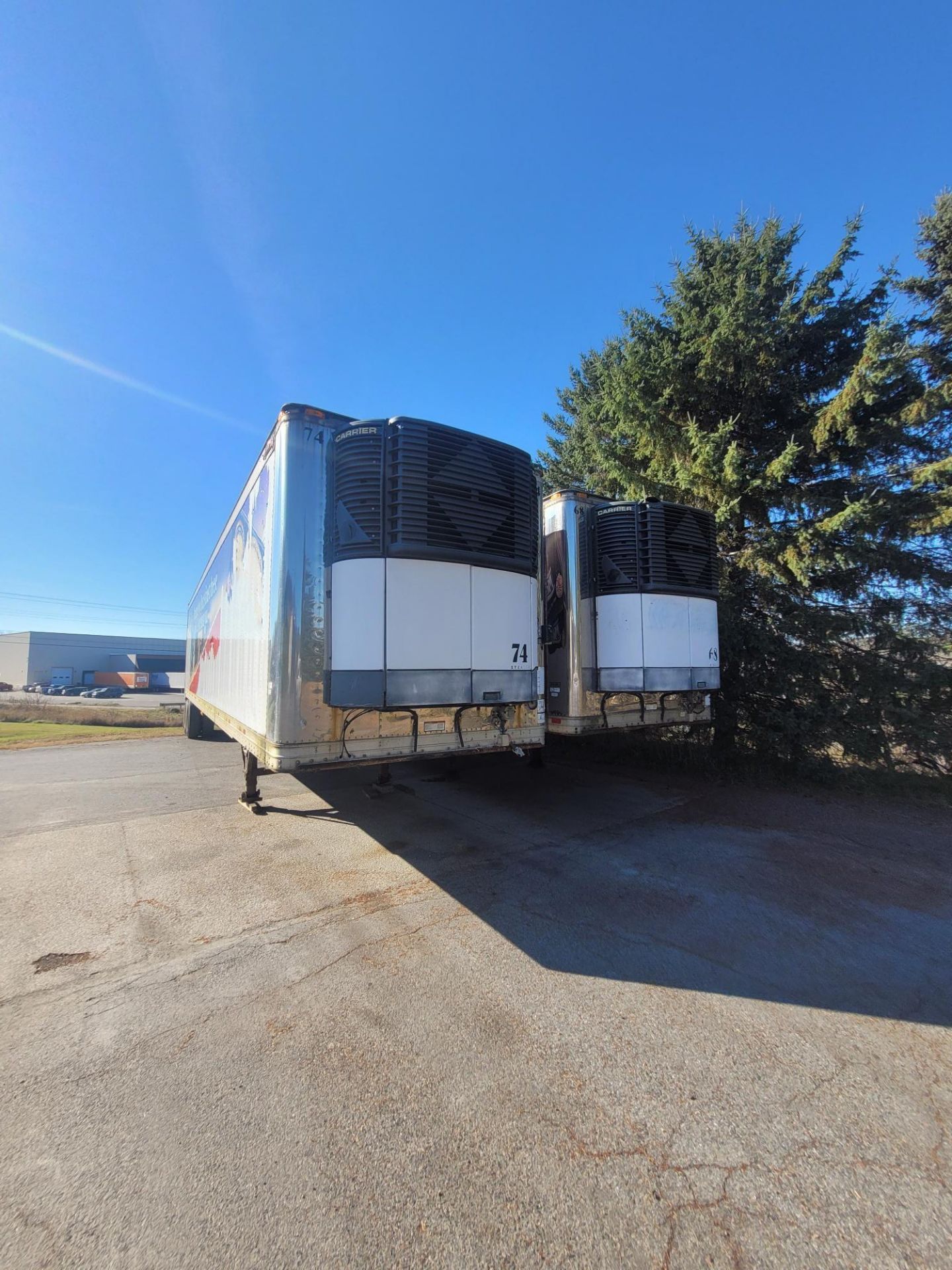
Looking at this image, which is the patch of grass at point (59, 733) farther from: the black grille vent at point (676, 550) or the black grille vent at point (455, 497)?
the black grille vent at point (676, 550)

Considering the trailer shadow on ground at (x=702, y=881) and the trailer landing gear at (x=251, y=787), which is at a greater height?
the trailer landing gear at (x=251, y=787)

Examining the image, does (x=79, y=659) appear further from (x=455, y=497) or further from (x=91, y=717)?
(x=455, y=497)

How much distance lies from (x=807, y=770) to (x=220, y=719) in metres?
8.13

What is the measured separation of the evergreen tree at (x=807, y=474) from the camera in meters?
7.16

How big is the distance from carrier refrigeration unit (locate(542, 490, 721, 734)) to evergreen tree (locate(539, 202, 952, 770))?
2.34 m

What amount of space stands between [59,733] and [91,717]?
613 cm

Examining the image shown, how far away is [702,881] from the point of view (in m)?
4.26

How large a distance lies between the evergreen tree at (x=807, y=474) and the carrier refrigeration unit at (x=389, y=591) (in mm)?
5032

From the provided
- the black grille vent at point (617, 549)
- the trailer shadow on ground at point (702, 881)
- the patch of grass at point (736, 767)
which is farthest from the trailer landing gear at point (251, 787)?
the black grille vent at point (617, 549)

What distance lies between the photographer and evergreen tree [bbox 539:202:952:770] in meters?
7.16

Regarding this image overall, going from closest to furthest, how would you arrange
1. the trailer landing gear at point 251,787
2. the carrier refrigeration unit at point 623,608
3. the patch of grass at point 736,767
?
the carrier refrigeration unit at point 623,608 < the trailer landing gear at point 251,787 < the patch of grass at point 736,767

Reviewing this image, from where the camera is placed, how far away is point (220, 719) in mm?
7230

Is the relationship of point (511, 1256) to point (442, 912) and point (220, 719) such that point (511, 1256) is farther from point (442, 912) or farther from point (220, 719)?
point (220, 719)

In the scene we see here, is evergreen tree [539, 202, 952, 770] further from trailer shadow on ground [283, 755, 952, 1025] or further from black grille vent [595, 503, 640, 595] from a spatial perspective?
black grille vent [595, 503, 640, 595]
